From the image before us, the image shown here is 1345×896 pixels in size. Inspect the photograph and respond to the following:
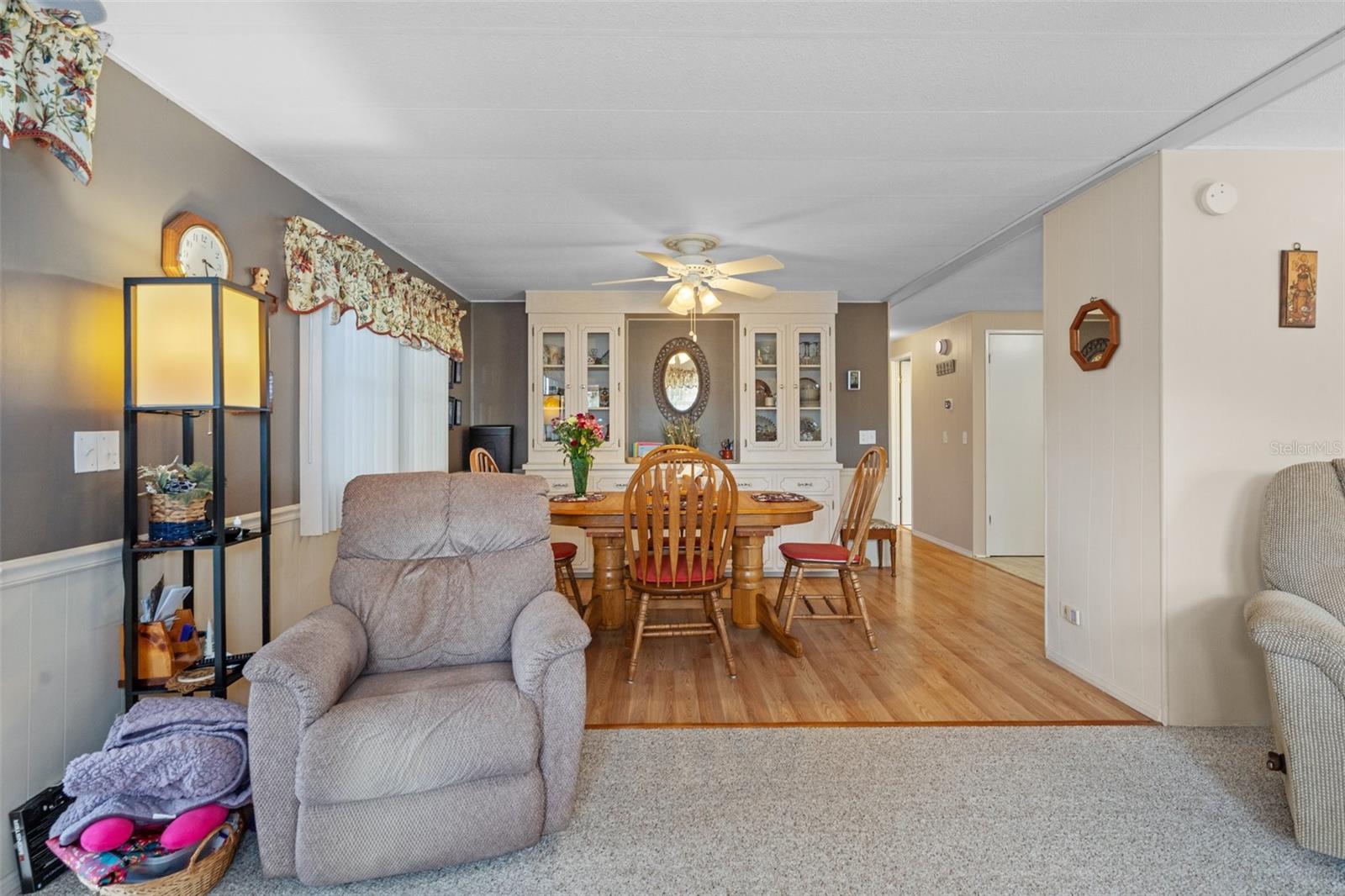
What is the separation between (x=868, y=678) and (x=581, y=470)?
1915 mm

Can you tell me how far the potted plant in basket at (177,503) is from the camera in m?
1.91

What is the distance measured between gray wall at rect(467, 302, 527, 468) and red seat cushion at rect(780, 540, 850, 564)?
280 cm

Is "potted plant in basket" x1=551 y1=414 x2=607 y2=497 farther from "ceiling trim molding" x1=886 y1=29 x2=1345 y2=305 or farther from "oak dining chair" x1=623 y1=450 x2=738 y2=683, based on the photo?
"ceiling trim molding" x1=886 y1=29 x2=1345 y2=305

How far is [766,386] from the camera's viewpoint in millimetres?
5359

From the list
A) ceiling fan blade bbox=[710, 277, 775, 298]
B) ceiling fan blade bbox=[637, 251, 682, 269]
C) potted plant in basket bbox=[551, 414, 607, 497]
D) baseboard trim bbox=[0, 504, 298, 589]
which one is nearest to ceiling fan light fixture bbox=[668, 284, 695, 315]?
ceiling fan blade bbox=[710, 277, 775, 298]

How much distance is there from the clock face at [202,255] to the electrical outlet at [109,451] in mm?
628

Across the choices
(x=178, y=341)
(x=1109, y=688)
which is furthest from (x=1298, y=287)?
(x=178, y=341)

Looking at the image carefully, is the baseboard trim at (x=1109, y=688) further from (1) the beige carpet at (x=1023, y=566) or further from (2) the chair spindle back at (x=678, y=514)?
(1) the beige carpet at (x=1023, y=566)

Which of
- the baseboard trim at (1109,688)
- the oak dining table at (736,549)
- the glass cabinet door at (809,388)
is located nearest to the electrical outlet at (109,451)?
the oak dining table at (736,549)

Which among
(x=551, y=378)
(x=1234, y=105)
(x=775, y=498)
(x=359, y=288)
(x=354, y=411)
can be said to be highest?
(x=1234, y=105)

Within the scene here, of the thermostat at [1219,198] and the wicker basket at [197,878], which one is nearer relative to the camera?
the wicker basket at [197,878]

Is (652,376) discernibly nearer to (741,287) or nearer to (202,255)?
(741,287)

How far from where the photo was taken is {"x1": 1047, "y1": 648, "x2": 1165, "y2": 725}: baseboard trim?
258cm

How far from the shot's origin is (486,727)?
64.4 inches
